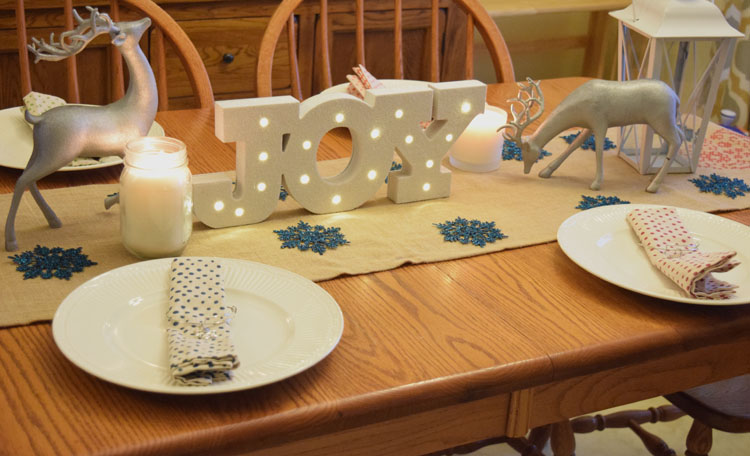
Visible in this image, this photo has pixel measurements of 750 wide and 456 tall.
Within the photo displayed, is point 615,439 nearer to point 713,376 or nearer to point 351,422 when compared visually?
point 713,376

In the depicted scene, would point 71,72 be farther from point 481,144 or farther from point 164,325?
point 164,325

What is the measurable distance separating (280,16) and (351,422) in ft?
3.60

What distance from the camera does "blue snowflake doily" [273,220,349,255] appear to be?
3.45 feet

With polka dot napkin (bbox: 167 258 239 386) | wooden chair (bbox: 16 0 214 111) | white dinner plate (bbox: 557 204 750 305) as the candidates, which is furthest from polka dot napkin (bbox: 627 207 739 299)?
wooden chair (bbox: 16 0 214 111)

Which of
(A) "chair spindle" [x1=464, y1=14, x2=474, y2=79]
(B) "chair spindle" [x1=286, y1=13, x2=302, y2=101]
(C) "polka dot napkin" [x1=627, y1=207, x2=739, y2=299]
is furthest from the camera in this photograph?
(A) "chair spindle" [x1=464, y1=14, x2=474, y2=79]

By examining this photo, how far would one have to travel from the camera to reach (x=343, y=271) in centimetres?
100

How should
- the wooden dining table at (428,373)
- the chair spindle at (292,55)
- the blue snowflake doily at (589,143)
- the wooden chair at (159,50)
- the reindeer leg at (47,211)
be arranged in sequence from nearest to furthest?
the wooden dining table at (428,373) < the reindeer leg at (47,211) < the blue snowflake doily at (589,143) < the wooden chair at (159,50) < the chair spindle at (292,55)

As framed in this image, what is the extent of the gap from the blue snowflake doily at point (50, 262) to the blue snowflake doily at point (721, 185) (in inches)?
35.5

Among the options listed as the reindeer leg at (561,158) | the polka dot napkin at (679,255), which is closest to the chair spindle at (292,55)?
the reindeer leg at (561,158)

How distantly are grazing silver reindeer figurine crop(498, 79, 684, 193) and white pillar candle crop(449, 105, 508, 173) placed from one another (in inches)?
1.0

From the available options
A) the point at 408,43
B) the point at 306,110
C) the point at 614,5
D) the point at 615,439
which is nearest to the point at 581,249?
the point at 306,110

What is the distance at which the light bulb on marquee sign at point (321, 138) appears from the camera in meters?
1.07

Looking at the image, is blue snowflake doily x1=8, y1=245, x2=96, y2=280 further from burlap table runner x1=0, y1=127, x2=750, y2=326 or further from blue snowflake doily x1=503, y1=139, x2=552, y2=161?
blue snowflake doily x1=503, y1=139, x2=552, y2=161

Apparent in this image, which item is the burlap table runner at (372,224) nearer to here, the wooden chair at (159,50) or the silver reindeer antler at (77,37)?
the silver reindeer antler at (77,37)
